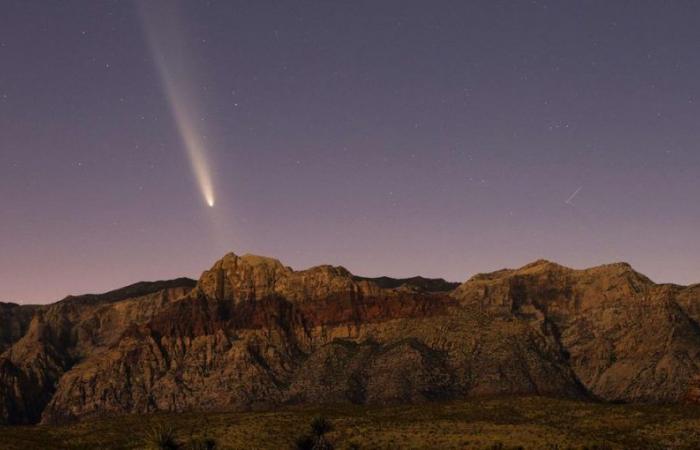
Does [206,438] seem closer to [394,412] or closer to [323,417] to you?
[323,417]

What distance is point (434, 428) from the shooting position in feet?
463

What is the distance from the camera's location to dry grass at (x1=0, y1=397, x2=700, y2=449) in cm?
13050

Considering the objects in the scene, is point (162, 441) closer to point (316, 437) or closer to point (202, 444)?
point (202, 444)

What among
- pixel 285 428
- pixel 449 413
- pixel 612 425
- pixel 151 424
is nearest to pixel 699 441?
pixel 612 425

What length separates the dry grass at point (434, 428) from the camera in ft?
428

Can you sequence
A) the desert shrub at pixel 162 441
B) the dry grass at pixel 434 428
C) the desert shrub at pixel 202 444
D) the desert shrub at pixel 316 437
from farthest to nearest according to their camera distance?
1. the desert shrub at pixel 316 437
2. the desert shrub at pixel 202 444
3. the desert shrub at pixel 162 441
4. the dry grass at pixel 434 428

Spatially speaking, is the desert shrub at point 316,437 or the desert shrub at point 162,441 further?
the desert shrub at point 316,437

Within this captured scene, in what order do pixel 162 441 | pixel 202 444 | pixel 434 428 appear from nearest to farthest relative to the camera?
pixel 162 441
pixel 202 444
pixel 434 428

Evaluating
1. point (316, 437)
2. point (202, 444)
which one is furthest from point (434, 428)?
point (202, 444)

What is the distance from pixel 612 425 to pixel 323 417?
41286 millimetres

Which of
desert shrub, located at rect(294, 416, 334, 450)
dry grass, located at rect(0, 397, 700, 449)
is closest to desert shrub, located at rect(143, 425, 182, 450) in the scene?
dry grass, located at rect(0, 397, 700, 449)

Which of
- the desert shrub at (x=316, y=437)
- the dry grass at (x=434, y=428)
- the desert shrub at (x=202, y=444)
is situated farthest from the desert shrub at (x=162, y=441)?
the desert shrub at (x=316, y=437)

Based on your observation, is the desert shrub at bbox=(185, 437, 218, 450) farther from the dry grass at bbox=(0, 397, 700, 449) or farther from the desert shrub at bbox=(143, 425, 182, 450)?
the desert shrub at bbox=(143, 425, 182, 450)

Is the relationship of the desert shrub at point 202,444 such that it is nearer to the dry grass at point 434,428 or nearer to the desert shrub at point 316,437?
the dry grass at point 434,428
